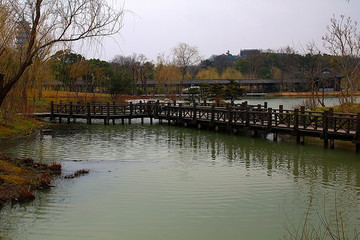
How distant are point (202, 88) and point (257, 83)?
3016 cm

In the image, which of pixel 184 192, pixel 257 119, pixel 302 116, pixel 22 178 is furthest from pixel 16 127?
pixel 302 116

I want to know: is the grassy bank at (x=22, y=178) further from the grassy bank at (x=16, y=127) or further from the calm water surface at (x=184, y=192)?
the grassy bank at (x=16, y=127)

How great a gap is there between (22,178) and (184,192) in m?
4.60

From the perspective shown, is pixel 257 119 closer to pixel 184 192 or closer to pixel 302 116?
pixel 302 116

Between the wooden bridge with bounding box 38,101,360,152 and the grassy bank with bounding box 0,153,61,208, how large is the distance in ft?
37.6

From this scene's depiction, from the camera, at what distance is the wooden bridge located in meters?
16.8

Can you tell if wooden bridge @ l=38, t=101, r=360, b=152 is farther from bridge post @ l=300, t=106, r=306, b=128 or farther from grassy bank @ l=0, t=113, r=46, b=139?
grassy bank @ l=0, t=113, r=46, b=139

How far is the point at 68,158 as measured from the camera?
15.2 m

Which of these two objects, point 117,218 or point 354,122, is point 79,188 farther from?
point 354,122

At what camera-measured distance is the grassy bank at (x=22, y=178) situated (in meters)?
9.34

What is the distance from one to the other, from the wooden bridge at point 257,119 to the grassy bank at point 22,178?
11459 millimetres

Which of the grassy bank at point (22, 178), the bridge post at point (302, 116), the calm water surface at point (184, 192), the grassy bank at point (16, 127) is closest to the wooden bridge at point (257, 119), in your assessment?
the bridge post at point (302, 116)

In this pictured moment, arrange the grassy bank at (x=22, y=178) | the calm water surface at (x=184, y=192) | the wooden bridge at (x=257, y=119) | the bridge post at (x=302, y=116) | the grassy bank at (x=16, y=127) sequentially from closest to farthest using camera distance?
the calm water surface at (x=184, y=192), the grassy bank at (x=22, y=178), the wooden bridge at (x=257, y=119), the bridge post at (x=302, y=116), the grassy bank at (x=16, y=127)

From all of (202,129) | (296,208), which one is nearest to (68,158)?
(296,208)
